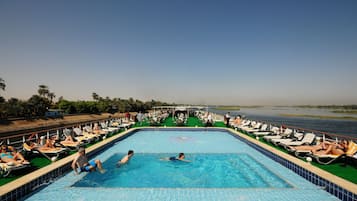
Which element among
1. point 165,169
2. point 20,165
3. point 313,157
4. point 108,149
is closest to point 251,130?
point 313,157

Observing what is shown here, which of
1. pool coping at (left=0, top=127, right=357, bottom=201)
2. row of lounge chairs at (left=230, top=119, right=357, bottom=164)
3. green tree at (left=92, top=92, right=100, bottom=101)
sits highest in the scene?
green tree at (left=92, top=92, right=100, bottom=101)

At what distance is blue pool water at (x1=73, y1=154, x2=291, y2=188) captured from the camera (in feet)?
15.3

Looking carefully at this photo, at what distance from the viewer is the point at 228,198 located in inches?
137

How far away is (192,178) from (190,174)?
0.85 ft

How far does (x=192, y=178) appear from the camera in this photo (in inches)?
206

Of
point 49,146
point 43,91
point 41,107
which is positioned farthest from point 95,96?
point 49,146

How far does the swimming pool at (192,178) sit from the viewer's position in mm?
3582

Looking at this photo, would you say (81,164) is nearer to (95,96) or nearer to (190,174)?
(190,174)

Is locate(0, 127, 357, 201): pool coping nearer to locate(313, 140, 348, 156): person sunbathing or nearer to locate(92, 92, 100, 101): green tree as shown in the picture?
locate(313, 140, 348, 156): person sunbathing

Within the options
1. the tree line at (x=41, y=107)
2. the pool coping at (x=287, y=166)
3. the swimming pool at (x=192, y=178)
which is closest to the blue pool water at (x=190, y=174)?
the swimming pool at (x=192, y=178)

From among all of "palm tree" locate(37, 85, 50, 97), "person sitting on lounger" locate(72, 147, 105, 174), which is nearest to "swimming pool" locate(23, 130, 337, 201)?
"person sitting on lounger" locate(72, 147, 105, 174)

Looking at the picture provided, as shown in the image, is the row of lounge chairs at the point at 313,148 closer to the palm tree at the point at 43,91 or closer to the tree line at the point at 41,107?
the tree line at the point at 41,107

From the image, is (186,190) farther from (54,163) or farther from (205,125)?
(205,125)

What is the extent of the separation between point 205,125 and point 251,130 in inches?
134
